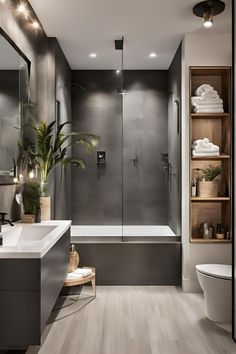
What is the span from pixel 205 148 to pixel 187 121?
1.16 ft

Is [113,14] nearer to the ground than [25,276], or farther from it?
farther from it

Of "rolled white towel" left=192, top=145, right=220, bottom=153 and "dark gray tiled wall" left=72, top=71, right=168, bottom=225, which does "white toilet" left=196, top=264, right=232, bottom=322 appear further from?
"dark gray tiled wall" left=72, top=71, right=168, bottom=225

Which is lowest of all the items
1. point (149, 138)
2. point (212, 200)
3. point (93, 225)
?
point (93, 225)

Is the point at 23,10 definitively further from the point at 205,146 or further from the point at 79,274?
the point at 79,274

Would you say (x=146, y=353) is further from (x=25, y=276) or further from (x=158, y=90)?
(x=158, y=90)

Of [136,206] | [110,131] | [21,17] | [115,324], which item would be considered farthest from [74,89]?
[115,324]

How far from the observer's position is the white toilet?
3199mm

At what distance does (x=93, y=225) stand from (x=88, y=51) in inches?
91.9

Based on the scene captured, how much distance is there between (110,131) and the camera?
5.61 meters

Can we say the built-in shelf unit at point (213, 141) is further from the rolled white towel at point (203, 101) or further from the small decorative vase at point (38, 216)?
the small decorative vase at point (38, 216)

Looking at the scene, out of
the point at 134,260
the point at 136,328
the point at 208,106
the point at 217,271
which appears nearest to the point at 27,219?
the point at 136,328

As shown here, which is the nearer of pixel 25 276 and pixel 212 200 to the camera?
pixel 25 276

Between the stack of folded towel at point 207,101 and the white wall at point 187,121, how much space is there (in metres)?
0.12

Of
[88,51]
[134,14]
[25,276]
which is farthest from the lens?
[88,51]
